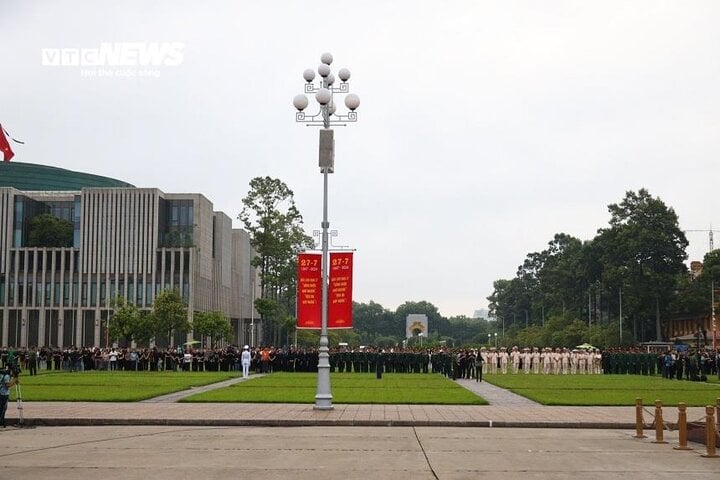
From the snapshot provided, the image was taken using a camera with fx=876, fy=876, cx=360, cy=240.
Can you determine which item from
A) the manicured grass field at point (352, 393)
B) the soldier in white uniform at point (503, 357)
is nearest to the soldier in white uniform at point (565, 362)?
the soldier in white uniform at point (503, 357)

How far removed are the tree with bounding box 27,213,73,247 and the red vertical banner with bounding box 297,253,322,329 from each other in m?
86.0

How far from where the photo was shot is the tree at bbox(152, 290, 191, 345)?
75375 mm

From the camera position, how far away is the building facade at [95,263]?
10281 cm

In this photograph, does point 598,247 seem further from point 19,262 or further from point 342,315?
point 342,315

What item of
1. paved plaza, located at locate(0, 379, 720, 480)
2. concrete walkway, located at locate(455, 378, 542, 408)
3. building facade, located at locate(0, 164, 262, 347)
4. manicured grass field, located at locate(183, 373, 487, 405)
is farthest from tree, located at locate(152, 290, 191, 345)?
paved plaza, located at locate(0, 379, 720, 480)

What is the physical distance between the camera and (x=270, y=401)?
27766 millimetres

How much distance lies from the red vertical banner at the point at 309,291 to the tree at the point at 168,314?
5155 centimetres

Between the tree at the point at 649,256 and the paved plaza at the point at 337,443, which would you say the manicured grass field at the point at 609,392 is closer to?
the paved plaza at the point at 337,443

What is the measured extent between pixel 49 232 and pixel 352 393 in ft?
268

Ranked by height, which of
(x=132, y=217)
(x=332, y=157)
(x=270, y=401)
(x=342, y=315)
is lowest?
(x=270, y=401)

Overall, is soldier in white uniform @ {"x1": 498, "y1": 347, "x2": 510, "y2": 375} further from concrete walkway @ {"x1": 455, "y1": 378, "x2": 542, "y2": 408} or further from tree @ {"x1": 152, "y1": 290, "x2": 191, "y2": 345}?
tree @ {"x1": 152, "y1": 290, "x2": 191, "y2": 345}

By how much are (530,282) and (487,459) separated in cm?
14819

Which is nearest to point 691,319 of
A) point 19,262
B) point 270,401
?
point 19,262

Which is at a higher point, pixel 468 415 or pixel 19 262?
pixel 19 262
